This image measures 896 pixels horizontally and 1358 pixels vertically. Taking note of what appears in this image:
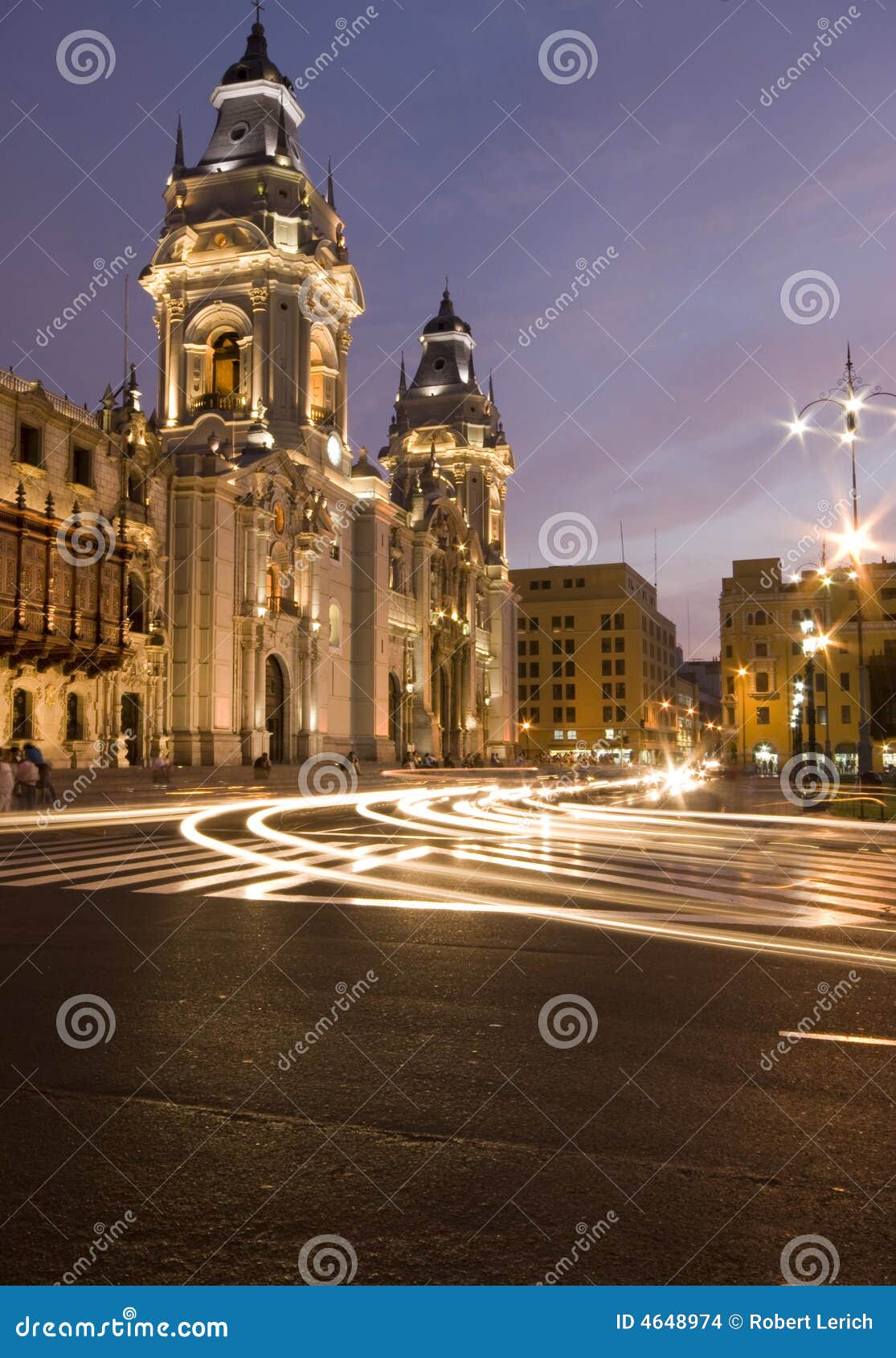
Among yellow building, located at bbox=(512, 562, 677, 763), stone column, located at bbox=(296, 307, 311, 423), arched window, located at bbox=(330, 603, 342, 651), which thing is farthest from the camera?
yellow building, located at bbox=(512, 562, 677, 763)

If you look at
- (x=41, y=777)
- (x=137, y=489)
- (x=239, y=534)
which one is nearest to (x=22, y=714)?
(x=41, y=777)

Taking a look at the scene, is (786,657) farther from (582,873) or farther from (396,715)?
(582,873)

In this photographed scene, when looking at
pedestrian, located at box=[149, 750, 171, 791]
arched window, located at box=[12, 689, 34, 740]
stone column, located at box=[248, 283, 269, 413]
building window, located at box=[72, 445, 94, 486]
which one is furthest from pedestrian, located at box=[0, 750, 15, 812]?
stone column, located at box=[248, 283, 269, 413]

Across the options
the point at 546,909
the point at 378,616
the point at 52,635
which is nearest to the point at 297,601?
the point at 378,616

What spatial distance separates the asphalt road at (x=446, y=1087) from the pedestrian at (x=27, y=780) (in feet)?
49.8

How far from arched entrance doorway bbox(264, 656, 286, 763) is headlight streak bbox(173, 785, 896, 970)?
24.5 meters

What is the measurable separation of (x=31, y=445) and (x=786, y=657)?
7334 cm

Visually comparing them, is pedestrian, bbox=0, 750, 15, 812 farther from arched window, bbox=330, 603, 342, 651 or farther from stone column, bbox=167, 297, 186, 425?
stone column, bbox=167, 297, 186, 425

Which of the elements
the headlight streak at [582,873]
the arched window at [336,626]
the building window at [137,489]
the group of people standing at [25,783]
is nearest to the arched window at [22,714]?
the group of people standing at [25,783]

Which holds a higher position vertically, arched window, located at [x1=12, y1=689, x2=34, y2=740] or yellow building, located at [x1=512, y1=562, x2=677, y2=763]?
yellow building, located at [x1=512, y1=562, x2=677, y2=763]

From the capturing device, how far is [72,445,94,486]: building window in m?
36.7

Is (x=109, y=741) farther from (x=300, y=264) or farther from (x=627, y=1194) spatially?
(x=627, y=1194)

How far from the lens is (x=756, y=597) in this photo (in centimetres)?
9562

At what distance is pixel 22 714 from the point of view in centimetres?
3369
